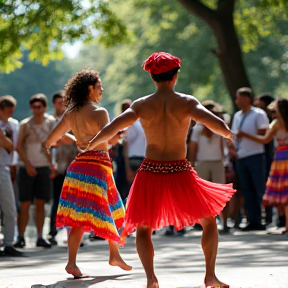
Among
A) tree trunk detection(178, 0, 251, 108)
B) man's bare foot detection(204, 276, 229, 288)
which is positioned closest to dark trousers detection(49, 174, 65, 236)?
man's bare foot detection(204, 276, 229, 288)

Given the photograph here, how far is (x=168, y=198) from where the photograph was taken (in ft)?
27.0

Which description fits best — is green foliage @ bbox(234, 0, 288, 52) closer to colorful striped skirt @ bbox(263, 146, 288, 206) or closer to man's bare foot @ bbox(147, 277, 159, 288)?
colorful striped skirt @ bbox(263, 146, 288, 206)

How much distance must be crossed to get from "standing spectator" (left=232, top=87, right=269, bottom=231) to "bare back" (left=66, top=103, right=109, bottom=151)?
19.5ft

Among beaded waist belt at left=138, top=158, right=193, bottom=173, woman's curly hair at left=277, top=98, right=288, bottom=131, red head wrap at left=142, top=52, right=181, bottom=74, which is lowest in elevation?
beaded waist belt at left=138, top=158, right=193, bottom=173

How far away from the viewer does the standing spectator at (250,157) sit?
1559cm

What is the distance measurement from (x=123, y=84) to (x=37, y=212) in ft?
122

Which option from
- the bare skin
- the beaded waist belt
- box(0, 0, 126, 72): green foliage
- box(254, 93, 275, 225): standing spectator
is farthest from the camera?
box(0, 0, 126, 72): green foliage

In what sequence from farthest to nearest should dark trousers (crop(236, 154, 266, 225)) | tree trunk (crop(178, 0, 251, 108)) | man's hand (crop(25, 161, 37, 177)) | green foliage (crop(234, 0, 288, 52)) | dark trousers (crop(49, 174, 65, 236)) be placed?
green foliage (crop(234, 0, 288, 52)) < tree trunk (crop(178, 0, 251, 108)) < dark trousers (crop(236, 154, 266, 225)) < dark trousers (crop(49, 174, 65, 236)) < man's hand (crop(25, 161, 37, 177))

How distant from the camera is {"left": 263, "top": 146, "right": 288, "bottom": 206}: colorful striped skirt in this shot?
14.8 metres

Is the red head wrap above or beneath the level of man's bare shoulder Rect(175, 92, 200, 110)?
above

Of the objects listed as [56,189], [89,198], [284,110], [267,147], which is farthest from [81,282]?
[267,147]

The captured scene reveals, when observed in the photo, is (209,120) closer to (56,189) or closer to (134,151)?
(56,189)

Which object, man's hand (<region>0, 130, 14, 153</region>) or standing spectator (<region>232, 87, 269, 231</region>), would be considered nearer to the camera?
man's hand (<region>0, 130, 14, 153</region>)

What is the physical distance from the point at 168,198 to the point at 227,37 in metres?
13.0
